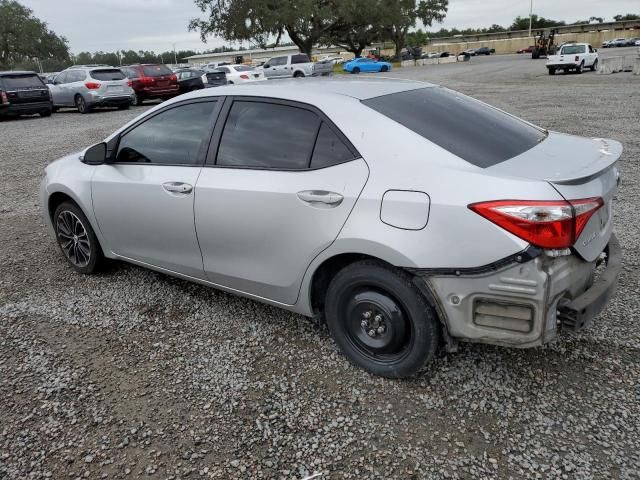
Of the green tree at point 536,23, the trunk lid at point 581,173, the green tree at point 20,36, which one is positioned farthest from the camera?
the green tree at point 536,23

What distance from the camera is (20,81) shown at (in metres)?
16.9

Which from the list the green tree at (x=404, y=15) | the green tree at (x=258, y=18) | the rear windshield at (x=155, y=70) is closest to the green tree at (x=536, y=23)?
the green tree at (x=404, y=15)

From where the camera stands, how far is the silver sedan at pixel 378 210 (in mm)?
2355

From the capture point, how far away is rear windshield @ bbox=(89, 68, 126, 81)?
17969 mm

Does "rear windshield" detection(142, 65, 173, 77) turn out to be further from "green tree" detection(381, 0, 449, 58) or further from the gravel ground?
"green tree" detection(381, 0, 449, 58)

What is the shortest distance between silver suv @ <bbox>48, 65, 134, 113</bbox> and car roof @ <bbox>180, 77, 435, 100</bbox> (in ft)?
53.4

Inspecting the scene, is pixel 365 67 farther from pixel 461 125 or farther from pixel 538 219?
pixel 538 219

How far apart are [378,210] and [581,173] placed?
38.9 inches

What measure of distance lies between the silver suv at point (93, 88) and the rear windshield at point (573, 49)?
2341cm

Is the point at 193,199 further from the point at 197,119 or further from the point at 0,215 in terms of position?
the point at 0,215

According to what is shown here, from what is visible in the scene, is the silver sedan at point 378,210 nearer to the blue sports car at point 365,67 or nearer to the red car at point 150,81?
the red car at point 150,81

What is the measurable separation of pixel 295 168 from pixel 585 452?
6.64ft

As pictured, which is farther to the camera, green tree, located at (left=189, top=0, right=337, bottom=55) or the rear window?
green tree, located at (left=189, top=0, right=337, bottom=55)

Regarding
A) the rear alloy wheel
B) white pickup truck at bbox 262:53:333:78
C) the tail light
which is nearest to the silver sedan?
the tail light
